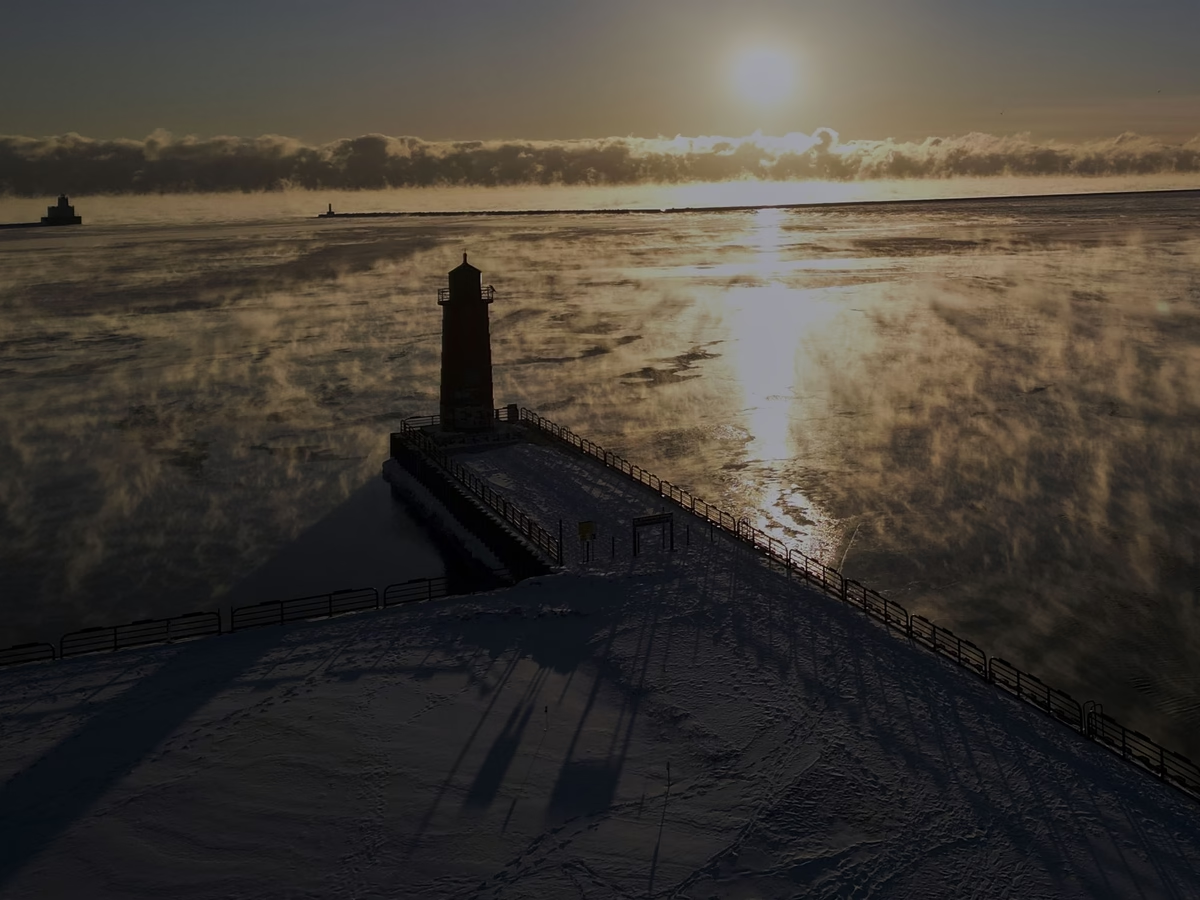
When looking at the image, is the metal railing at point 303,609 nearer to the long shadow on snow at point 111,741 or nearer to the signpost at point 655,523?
the long shadow on snow at point 111,741

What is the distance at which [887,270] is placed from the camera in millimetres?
150000

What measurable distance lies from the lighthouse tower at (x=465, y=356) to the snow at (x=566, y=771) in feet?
69.5

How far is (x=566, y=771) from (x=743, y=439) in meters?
34.3

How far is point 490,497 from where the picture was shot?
121ft

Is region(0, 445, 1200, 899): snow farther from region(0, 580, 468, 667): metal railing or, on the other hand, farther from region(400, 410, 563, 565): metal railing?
region(400, 410, 563, 565): metal railing

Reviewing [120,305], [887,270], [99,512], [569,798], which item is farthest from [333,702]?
[887,270]

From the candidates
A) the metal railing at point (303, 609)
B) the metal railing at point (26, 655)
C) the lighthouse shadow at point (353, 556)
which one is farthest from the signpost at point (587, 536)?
the metal railing at point (26, 655)

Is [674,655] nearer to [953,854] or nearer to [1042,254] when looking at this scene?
[953,854]

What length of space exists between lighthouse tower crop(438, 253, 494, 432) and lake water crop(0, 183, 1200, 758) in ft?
17.3

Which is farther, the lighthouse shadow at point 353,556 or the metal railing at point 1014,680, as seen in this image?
the lighthouse shadow at point 353,556

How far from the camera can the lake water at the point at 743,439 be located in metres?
30.9

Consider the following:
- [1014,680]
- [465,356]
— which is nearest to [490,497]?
[465,356]

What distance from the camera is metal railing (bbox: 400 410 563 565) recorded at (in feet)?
100

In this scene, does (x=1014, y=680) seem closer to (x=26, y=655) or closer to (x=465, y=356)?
(x=26, y=655)
